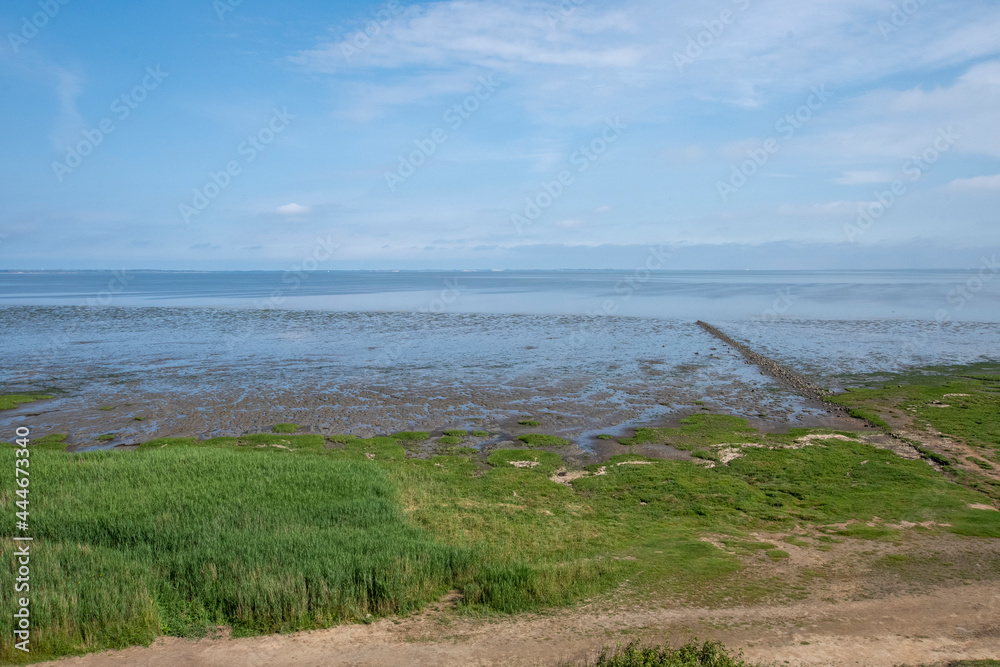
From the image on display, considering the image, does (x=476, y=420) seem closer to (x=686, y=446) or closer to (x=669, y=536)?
(x=686, y=446)

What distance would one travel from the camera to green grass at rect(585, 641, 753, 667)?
897cm

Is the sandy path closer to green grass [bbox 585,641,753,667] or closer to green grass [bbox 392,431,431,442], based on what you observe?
green grass [bbox 585,641,753,667]

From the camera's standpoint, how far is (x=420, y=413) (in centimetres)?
2764

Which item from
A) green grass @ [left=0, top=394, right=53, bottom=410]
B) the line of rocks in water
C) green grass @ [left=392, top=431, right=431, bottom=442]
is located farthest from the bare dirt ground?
green grass @ [left=0, top=394, right=53, bottom=410]

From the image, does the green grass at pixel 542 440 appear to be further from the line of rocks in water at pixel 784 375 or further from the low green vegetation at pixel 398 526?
the line of rocks in water at pixel 784 375

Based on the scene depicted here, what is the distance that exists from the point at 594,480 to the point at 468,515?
15.7 feet

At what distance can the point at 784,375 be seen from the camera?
36.0 meters

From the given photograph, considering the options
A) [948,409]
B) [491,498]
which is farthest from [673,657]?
[948,409]

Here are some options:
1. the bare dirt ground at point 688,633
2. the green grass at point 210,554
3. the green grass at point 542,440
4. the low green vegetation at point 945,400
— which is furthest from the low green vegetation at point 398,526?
the low green vegetation at point 945,400

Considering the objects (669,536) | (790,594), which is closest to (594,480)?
(669,536)

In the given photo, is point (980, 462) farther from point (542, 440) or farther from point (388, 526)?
point (388, 526)

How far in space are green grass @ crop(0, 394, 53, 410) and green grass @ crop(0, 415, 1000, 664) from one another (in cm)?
1102

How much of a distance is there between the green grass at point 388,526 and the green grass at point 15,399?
36.2 ft

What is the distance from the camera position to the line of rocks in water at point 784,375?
30614 millimetres
